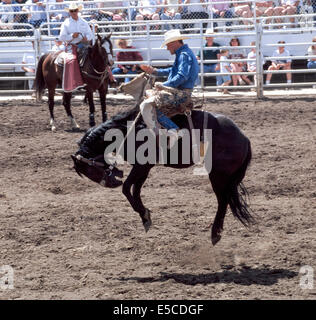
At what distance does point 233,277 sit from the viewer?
197 inches

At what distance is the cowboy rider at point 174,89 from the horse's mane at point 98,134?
19 centimetres

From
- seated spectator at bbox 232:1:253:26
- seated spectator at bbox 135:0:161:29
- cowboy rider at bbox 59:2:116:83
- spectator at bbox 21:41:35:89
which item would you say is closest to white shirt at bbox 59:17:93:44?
cowboy rider at bbox 59:2:116:83

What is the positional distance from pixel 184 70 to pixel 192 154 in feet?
2.54

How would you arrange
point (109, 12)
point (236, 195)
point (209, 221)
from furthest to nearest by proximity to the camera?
point (109, 12) < point (209, 221) < point (236, 195)

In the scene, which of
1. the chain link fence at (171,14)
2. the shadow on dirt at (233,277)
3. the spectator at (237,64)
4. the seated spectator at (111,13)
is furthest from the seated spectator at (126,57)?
the shadow on dirt at (233,277)

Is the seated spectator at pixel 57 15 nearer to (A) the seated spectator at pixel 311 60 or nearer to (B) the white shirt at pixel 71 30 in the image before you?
(B) the white shirt at pixel 71 30

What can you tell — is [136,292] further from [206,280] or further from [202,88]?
[202,88]

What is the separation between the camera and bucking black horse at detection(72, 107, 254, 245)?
5.54m

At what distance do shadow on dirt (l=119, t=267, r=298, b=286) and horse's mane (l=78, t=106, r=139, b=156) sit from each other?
1.26 m

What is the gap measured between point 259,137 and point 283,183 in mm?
2536

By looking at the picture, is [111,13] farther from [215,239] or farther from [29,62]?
[215,239]

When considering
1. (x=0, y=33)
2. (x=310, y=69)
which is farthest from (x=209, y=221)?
(x=0, y=33)

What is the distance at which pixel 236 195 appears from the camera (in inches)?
222

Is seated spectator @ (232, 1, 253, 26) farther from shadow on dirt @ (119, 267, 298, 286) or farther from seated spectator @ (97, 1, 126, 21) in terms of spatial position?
shadow on dirt @ (119, 267, 298, 286)
